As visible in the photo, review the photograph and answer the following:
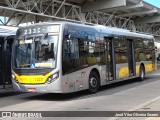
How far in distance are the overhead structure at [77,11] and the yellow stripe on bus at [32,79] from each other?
12043mm

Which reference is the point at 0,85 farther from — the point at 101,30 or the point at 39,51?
the point at 101,30

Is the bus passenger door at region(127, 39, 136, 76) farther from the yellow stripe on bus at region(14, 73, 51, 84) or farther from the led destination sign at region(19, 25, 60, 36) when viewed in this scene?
the yellow stripe on bus at region(14, 73, 51, 84)

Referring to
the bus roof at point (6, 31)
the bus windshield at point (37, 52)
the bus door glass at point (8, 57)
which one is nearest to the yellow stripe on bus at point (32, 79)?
the bus windshield at point (37, 52)

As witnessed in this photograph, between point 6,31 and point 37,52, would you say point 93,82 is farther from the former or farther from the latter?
point 6,31

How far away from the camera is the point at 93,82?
1454 cm

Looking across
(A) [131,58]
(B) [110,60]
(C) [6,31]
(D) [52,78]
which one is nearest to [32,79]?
(D) [52,78]

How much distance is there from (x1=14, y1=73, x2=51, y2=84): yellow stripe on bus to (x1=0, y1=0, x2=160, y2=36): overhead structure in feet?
39.5

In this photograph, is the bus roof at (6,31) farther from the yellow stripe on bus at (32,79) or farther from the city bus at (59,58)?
the yellow stripe on bus at (32,79)

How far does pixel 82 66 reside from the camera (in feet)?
45.1

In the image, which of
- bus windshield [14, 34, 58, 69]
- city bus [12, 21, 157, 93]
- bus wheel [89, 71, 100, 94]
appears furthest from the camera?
bus wheel [89, 71, 100, 94]

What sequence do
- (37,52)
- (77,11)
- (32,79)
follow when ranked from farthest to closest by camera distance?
(77,11) < (37,52) < (32,79)

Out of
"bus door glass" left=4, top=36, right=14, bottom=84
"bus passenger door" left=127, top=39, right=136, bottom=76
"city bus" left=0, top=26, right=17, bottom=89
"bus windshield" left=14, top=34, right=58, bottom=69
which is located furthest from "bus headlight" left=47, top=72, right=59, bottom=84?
"bus passenger door" left=127, top=39, right=136, bottom=76

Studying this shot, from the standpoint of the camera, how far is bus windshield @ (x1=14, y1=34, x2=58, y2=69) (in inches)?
494

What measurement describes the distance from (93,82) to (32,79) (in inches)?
116
